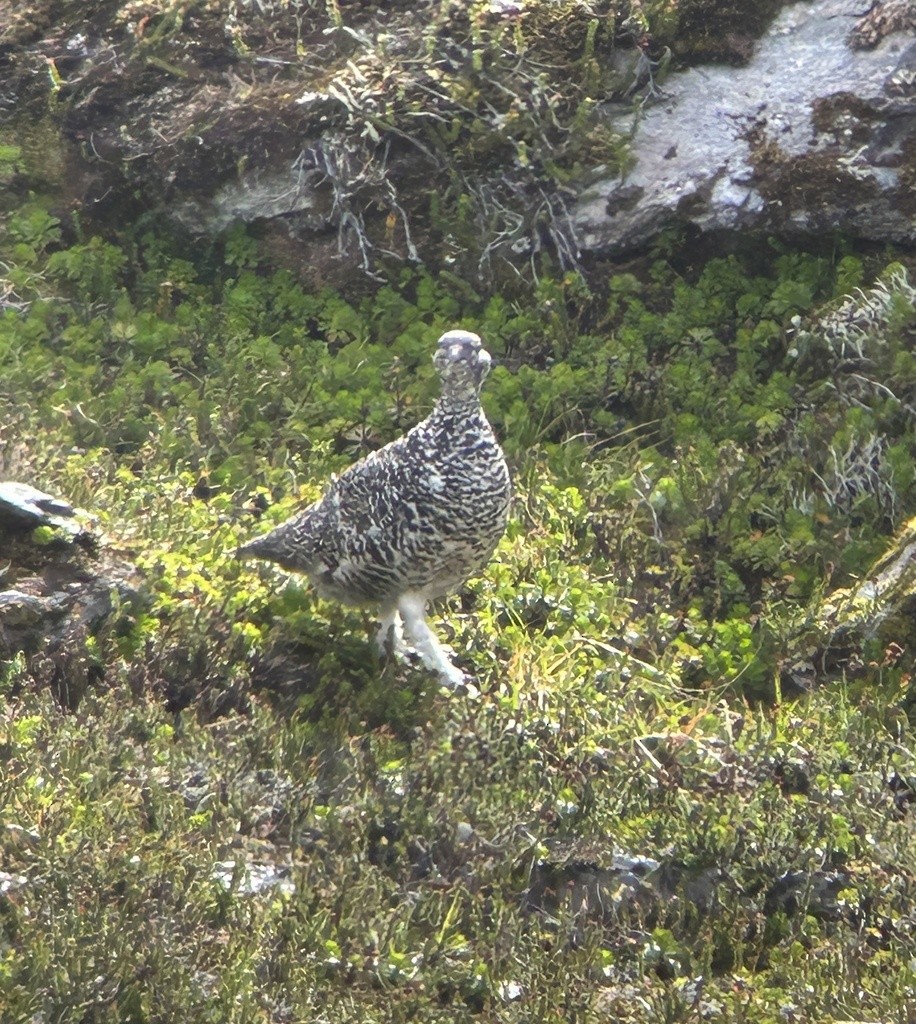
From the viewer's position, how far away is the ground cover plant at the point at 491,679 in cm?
453

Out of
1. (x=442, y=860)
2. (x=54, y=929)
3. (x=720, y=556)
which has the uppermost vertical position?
(x=54, y=929)

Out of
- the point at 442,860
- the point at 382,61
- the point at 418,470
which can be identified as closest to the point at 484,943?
the point at 442,860

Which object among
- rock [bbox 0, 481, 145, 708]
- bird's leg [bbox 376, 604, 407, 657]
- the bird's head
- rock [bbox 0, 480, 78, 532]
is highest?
the bird's head

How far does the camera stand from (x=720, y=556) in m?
6.99

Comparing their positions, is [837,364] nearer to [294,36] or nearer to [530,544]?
[530,544]

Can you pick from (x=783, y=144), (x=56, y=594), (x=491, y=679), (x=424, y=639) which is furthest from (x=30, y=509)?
(x=783, y=144)

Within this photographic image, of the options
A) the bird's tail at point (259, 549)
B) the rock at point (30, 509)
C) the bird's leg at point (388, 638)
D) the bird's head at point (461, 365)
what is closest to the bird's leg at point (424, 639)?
the bird's leg at point (388, 638)

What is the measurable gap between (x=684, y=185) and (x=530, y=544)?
8.69ft

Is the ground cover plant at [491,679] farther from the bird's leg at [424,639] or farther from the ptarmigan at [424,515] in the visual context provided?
the ptarmigan at [424,515]

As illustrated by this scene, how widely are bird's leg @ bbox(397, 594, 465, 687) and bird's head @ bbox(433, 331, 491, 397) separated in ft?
2.76

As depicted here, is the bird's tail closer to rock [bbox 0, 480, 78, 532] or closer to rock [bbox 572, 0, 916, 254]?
rock [bbox 0, 480, 78, 532]

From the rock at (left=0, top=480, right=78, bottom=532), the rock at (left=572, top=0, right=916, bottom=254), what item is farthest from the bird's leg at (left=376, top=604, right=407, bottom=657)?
the rock at (left=572, top=0, right=916, bottom=254)

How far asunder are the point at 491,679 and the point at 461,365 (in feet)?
4.37

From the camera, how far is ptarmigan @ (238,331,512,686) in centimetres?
561
